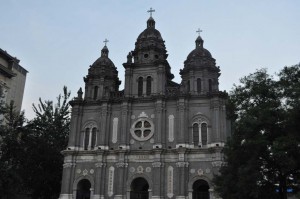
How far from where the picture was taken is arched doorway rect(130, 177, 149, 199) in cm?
3500

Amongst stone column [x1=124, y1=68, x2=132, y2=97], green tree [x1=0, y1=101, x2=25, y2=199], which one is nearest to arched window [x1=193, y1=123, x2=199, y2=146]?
stone column [x1=124, y1=68, x2=132, y2=97]

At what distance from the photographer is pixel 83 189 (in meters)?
37.2

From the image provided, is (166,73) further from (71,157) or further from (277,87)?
(277,87)

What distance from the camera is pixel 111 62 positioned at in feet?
141

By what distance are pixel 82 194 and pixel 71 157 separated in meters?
3.88

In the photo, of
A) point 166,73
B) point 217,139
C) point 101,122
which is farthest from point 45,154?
point 217,139

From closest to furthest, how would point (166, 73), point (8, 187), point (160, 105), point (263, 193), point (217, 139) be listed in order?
point (263, 193), point (8, 187), point (217, 139), point (160, 105), point (166, 73)

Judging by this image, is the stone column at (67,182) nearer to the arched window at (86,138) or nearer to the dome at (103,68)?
the arched window at (86,138)

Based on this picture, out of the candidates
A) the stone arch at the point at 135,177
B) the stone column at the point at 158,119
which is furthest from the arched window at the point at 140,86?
the stone arch at the point at 135,177

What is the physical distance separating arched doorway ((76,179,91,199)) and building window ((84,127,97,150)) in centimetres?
344

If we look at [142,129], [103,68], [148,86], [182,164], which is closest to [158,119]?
[142,129]

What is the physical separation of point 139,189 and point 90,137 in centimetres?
733

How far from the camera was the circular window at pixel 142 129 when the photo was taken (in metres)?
36.3

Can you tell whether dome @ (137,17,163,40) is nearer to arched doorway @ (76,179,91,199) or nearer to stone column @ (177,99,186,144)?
stone column @ (177,99,186,144)
